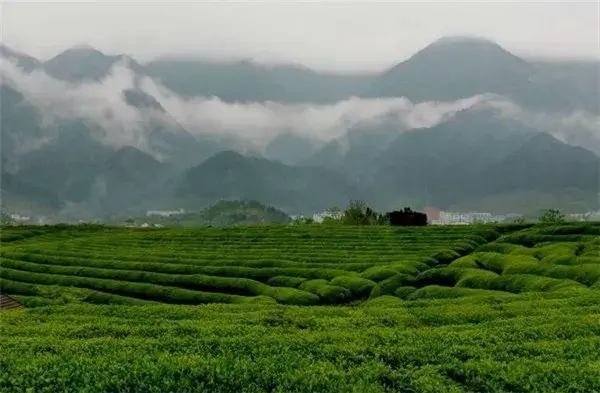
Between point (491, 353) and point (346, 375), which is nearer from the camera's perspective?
point (346, 375)

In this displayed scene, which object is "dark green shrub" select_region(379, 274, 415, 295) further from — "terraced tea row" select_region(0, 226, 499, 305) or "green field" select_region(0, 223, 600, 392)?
"terraced tea row" select_region(0, 226, 499, 305)

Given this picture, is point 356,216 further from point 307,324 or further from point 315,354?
point 315,354

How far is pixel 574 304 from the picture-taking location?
2372 cm

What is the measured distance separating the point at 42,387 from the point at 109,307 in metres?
13.1

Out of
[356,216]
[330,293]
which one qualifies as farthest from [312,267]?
[356,216]

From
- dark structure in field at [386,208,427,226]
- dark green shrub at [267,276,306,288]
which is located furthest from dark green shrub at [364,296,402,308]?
dark structure in field at [386,208,427,226]

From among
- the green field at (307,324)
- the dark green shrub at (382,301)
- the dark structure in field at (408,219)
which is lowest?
the dark green shrub at (382,301)

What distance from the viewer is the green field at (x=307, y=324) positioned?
43.7 ft

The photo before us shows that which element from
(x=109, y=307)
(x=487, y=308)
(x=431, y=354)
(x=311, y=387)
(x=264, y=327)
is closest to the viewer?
(x=311, y=387)

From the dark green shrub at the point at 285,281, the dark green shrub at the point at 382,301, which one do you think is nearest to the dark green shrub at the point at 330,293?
the dark green shrub at the point at 285,281

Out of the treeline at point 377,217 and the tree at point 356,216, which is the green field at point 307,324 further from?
the tree at point 356,216

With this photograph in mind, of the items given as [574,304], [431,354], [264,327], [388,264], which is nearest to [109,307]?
[264,327]

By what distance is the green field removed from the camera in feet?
43.7

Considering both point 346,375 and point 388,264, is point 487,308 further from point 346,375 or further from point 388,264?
point 388,264
